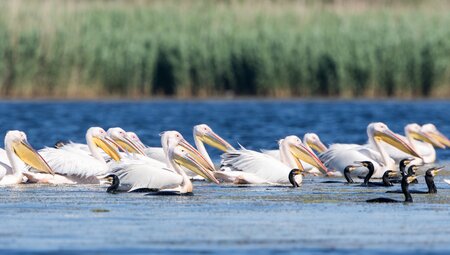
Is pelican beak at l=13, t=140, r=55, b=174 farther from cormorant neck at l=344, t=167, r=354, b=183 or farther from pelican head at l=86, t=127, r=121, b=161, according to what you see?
cormorant neck at l=344, t=167, r=354, b=183

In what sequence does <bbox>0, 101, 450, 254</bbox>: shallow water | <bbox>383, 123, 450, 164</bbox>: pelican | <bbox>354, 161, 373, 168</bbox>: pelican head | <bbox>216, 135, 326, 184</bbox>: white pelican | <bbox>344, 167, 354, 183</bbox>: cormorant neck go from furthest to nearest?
<bbox>383, 123, 450, 164</bbox>: pelican, <bbox>344, 167, 354, 183</bbox>: cormorant neck, <bbox>354, 161, 373, 168</bbox>: pelican head, <bbox>216, 135, 326, 184</bbox>: white pelican, <bbox>0, 101, 450, 254</bbox>: shallow water

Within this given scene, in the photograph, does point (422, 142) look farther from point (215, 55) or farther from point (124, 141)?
point (215, 55)


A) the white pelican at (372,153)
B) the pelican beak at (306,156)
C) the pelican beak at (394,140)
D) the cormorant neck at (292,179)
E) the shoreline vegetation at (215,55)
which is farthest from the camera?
the shoreline vegetation at (215,55)

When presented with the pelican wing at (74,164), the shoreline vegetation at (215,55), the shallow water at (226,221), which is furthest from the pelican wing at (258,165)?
the shoreline vegetation at (215,55)

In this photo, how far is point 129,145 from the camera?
1447cm

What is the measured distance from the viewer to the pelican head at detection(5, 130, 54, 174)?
1312 cm

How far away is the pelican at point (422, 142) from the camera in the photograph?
16.5 metres

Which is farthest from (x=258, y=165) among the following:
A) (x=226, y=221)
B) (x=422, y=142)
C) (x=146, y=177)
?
(x=422, y=142)

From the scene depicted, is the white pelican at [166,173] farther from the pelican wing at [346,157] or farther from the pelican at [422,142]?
the pelican at [422,142]

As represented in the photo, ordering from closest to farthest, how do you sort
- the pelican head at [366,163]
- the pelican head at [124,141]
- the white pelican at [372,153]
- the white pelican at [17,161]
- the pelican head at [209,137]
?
the white pelican at [17,161] < the pelican head at [366,163] < the pelican head at [124,141] < the white pelican at [372,153] < the pelican head at [209,137]

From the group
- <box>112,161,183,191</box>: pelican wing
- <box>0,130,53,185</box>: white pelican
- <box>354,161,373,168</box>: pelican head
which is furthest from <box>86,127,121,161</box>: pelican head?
<box>354,161,373,168</box>: pelican head

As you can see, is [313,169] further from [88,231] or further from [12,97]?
[12,97]

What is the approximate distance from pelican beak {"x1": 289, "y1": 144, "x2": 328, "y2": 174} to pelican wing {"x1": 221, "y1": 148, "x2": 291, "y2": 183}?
67 cm

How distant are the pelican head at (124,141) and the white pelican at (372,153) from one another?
204cm
